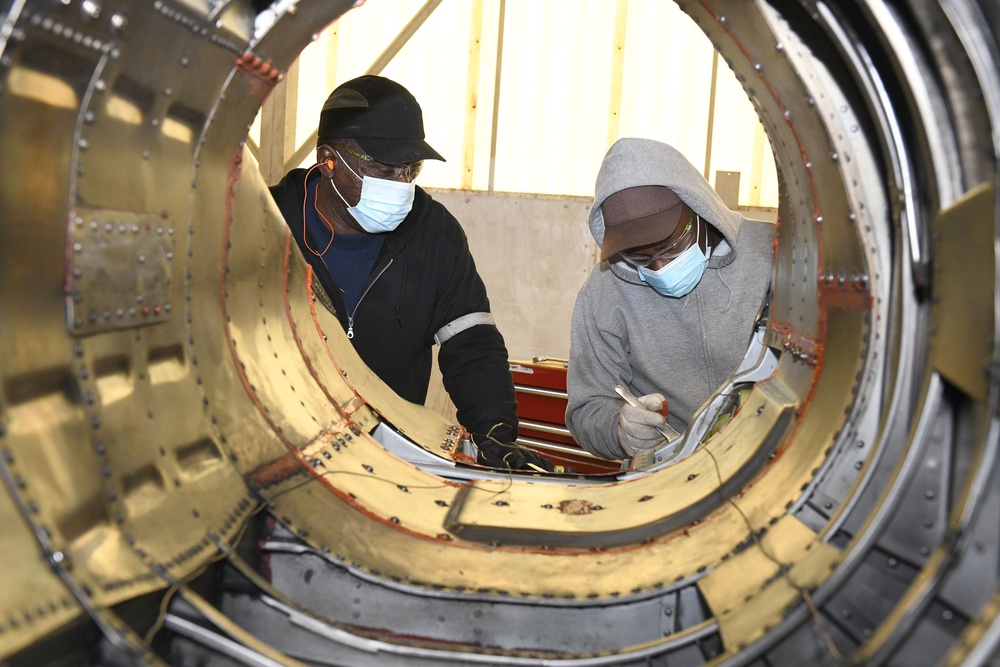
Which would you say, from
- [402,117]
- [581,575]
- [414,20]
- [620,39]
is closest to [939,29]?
[581,575]

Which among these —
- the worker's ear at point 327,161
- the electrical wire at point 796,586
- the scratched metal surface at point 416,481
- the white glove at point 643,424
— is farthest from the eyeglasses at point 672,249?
the worker's ear at point 327,161

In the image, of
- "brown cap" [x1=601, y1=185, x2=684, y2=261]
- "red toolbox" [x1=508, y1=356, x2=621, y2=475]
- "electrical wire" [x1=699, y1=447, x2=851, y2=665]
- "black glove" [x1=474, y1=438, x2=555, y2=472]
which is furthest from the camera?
"red toolbox" [x1=508, y1=356, x2=621, y2=475]

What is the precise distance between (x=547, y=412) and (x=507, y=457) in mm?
2379

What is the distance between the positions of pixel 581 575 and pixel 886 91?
1313 millimetres

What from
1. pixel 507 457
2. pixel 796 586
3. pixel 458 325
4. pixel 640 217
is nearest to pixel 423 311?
pixel 458 325

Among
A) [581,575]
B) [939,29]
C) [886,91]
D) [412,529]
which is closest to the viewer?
[939,29]

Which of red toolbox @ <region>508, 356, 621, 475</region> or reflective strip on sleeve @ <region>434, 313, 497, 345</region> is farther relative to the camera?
red toolbox @ <region>508, 356, 621, 475</region>

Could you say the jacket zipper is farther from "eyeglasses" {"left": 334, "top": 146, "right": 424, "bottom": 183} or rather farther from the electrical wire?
the electrical wire

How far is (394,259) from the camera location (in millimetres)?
3305

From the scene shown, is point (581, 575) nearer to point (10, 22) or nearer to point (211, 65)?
point (211, 65)

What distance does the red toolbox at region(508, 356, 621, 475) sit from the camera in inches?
206

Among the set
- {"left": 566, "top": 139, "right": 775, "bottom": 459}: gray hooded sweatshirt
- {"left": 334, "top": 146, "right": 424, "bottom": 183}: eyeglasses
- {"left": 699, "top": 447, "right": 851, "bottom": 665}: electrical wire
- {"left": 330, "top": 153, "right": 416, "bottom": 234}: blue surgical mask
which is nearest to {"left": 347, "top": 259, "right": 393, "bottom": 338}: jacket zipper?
{"left": 330, "top": 153, "right": 416, "bottom": 234}: blue surgical mask

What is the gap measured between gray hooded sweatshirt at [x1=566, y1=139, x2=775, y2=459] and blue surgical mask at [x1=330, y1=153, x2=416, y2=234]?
730 mm

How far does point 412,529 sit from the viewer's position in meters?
2.23
